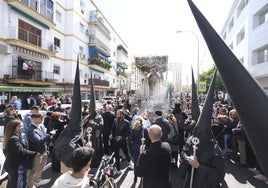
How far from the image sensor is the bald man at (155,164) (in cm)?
353

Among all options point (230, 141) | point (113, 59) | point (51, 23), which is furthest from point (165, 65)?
point (113, 59)

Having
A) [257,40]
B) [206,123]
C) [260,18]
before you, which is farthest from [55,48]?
[206,123]

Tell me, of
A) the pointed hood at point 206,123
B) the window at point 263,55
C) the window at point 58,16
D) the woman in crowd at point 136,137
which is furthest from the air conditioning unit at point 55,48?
the pointed hood at point 206,123

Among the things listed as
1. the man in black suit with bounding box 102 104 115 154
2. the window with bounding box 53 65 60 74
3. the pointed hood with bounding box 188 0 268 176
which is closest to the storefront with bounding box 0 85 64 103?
the window with bounding box 53 65 60 74

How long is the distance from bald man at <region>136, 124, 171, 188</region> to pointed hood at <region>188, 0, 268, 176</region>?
8.81 feet

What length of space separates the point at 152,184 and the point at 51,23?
2679cm

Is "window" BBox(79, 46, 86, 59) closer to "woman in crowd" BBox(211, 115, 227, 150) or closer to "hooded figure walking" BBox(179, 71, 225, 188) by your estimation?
"woman in crowd" BBox(211, 115, 227, 150)

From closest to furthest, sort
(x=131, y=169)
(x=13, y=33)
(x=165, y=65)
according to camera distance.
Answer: (x=131, y=169), (x=165, y=65), (x=13, y=33)

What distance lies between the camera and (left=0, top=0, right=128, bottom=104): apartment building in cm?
2034

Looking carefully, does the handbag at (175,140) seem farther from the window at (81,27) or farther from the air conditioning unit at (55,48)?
the window at (81,27)

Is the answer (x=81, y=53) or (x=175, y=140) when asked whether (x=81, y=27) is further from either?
(x=175, y=140)

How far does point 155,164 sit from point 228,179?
4.26 metres

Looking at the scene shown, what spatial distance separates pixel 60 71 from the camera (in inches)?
1244

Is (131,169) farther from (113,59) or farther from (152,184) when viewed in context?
(113,59)
